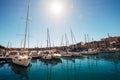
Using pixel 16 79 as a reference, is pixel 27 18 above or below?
above

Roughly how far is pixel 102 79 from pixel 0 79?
16267 mm

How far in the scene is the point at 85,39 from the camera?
92688mm

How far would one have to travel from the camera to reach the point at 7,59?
148ft

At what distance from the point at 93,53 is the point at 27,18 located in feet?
144

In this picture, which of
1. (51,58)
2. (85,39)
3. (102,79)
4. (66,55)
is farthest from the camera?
(85,39)

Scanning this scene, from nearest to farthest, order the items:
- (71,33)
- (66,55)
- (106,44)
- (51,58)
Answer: (51,58)
(66,55)
(71,33)
(106,44)

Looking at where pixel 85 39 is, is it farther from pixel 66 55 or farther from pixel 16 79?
pixel 16 79

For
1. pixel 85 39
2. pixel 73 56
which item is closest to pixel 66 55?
pixel 73 56

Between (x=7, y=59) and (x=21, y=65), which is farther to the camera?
(x=7, y=59)

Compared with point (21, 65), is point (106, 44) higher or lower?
higher

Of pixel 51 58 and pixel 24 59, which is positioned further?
pixel 51 58

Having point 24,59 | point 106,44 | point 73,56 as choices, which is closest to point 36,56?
point 73,56

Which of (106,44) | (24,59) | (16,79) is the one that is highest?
(106,44)

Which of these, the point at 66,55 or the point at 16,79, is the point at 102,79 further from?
the point at 66,55
